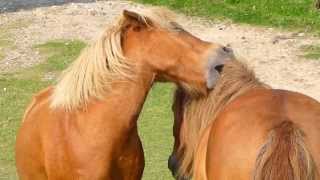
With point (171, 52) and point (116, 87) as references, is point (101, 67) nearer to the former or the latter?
point (116, 87)

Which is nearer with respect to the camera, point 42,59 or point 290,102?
point 290,102

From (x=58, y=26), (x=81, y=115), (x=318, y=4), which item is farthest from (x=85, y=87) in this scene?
(x=318, y=4)

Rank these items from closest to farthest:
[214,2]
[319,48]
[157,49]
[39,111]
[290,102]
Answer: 1. [290,102]
2. [157,49]
3. [39,111]
4. [319,48]
5. [214,2]

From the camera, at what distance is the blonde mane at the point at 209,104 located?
14.2ft

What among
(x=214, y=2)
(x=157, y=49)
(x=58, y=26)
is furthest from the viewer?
(x=214, y=2)

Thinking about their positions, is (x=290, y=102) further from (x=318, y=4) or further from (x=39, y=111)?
(x=318, y=4)

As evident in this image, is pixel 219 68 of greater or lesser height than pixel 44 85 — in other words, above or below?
above

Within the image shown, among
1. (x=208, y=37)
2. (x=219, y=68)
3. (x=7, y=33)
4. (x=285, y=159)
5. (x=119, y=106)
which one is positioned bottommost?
(x=7, y=33)

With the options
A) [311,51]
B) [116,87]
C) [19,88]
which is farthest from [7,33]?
[116,87]

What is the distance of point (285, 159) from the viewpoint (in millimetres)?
3553

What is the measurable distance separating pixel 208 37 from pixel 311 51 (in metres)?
1.59

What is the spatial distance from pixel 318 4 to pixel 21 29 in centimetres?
454

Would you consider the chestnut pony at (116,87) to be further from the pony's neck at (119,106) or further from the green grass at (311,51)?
the green grass at (311,51)

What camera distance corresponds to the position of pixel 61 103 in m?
4.49
